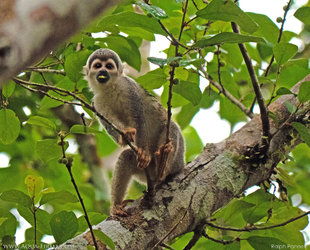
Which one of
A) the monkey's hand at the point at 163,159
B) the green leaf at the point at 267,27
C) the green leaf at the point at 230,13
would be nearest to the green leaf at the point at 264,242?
the monkey's hand at the point at 163,159

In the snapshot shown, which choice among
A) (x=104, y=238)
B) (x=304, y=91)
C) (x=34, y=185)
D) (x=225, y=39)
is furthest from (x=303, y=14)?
(x=34, y=185)

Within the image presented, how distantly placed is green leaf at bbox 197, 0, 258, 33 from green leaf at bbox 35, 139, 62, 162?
143cm

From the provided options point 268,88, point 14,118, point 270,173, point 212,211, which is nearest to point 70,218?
point 14,118

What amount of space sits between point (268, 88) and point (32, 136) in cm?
330

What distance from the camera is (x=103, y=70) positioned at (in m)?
5.02

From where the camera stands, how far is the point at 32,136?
6.43 m

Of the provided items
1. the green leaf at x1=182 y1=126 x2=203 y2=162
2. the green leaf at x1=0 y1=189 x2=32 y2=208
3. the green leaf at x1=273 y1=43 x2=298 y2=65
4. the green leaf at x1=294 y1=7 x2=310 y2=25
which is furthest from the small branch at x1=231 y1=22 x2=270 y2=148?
the green leaf at x1=182 y1=126 x2=203 y2=162

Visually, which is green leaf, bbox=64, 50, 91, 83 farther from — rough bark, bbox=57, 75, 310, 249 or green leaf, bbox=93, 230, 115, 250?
green leaf, bbox=93, 230, 115, 250

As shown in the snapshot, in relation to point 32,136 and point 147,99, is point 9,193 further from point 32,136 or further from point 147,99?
point 32,136

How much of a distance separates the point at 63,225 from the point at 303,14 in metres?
2.53

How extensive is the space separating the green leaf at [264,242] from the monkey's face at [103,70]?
2366 mm

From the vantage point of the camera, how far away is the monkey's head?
16.6 feet

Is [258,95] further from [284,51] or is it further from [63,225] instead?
[63,225]

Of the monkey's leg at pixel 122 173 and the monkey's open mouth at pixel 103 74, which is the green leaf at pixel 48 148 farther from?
the monkey's open mouth at pixel 103 74
